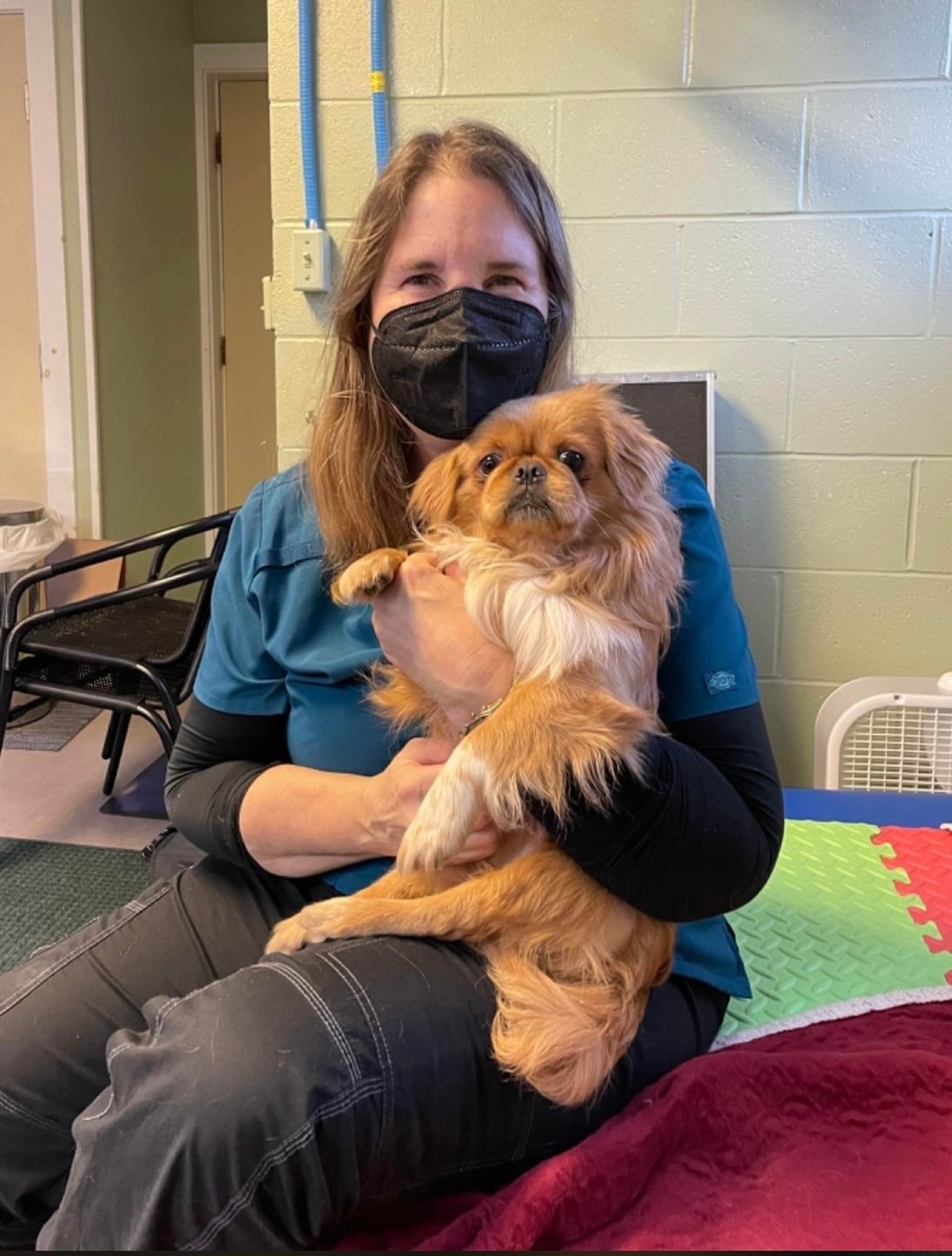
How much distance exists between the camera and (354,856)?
1.15 meters

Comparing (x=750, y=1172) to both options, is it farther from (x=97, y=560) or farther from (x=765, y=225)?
(x=97, y=560)

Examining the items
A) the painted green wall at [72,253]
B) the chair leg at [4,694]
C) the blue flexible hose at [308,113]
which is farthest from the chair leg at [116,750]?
the blue flexible hose at [308,113]

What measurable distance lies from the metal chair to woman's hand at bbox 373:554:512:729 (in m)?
1.45

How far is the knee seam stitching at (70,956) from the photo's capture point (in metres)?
1.13

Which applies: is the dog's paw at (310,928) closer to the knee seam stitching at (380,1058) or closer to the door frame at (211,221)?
the knee seam stitching at (380,1058)

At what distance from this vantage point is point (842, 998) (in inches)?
52.3

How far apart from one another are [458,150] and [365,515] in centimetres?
45

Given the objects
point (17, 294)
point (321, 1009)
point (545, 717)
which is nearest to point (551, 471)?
point (545, 717)

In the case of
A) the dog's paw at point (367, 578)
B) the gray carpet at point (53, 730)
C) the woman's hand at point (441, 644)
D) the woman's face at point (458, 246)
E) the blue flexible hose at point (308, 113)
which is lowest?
the gray carpet at point (53, 730)

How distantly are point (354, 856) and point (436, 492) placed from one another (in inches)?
17.2

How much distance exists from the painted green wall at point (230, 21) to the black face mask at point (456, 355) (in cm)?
425

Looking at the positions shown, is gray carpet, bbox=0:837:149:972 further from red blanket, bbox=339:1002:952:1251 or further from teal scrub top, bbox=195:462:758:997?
red blanket, bbox=339:1002:952:1251

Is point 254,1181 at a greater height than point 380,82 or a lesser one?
lesser

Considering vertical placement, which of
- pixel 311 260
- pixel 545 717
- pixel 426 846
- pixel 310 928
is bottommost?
pixel 310 928
